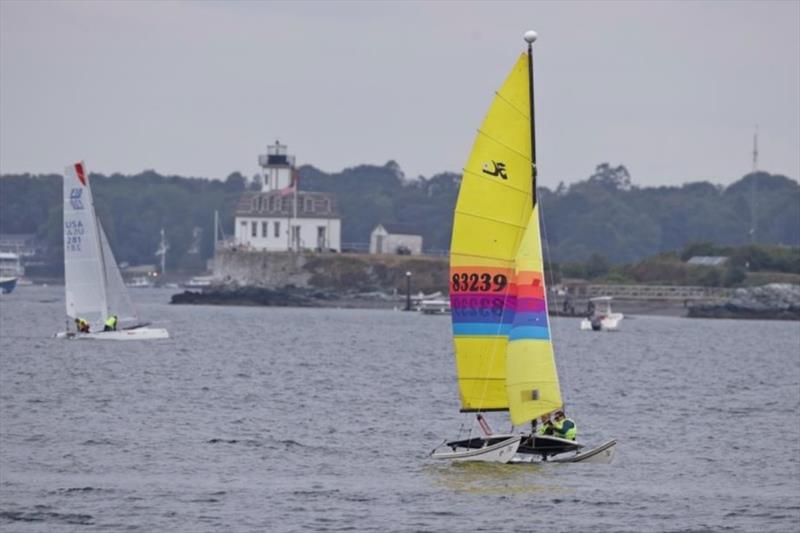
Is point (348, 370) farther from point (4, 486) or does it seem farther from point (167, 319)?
point (167, 319)

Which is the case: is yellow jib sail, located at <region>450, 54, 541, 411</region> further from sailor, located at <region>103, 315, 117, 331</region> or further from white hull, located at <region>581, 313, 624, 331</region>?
white hull, located at <region>581, 313, 624, 331</region>

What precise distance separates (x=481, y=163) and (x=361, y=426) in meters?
11.0

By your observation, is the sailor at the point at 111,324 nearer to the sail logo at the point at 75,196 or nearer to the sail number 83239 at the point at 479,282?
the sail logo at the point at 75,196

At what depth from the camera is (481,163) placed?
32.1m

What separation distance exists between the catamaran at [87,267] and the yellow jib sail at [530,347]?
38.2 meters

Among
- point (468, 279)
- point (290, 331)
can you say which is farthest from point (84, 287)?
point (468, 279)

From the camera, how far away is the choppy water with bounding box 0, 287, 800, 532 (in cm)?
2806

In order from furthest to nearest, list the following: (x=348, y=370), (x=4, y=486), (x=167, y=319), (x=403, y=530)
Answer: (x=167, y=319) → (x=348, y=370) → (x=4, y=486) → (x=403, y=530)

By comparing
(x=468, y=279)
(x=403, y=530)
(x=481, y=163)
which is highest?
(x=481, y=163)

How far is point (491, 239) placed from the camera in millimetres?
32469

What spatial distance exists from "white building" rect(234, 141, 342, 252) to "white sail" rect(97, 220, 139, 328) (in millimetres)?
76020

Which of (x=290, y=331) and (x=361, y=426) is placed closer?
(x=361, y=426)

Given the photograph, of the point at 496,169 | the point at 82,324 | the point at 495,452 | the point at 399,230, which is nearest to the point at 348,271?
the point at 399,230

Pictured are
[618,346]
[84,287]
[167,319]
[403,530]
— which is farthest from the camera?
[167,319]
